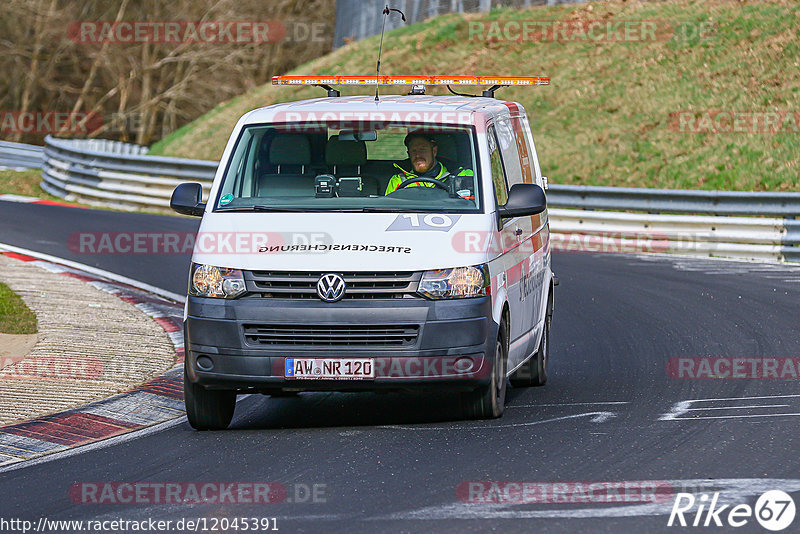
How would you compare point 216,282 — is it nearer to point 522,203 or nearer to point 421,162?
point 421,162

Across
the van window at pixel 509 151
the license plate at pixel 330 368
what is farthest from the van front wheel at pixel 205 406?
the van window at pixel 509 151

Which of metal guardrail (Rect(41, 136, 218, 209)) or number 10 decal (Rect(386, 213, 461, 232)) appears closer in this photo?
number 10 decal (Rect(386, 213, 461, 232))

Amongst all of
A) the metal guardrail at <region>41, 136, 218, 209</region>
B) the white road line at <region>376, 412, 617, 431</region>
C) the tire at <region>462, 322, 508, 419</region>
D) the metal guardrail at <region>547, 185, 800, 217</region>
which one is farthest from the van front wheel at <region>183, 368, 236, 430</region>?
the metal guardrail at <region>41, 136, 218, 209</region>

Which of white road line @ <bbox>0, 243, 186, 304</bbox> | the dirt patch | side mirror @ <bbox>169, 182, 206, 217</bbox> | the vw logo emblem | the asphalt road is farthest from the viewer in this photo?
white road line @ <bbox>0, 243, 186, 304</bbox>

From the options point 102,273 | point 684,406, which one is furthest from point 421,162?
point 102,273

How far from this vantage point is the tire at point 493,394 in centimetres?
872

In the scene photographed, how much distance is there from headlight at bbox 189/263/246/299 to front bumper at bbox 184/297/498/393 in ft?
0.19

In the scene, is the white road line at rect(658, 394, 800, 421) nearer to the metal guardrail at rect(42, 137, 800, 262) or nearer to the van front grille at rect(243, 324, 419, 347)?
the van front grille at rect(243, 324, 419, 347)

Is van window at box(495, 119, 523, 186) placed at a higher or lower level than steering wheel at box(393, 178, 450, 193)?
higher

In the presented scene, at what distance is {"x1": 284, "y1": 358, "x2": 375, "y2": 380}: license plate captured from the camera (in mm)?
8266

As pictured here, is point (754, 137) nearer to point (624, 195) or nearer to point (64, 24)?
point (624, 195)

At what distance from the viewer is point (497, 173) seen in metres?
9.42

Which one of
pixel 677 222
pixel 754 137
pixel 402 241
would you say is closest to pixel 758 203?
pixel 677 222

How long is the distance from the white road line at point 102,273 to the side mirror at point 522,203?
23.0 feet
